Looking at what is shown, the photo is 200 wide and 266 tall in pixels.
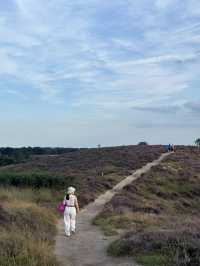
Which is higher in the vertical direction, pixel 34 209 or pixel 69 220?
pixel 34 209

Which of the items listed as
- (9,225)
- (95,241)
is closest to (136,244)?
(95,241)

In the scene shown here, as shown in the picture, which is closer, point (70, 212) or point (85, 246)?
point (85, 246)

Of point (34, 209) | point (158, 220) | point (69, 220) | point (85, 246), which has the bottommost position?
point (85, 246)

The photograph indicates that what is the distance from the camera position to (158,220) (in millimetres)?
17219

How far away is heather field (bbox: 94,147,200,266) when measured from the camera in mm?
10758

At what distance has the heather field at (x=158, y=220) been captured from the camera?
35.3 ft

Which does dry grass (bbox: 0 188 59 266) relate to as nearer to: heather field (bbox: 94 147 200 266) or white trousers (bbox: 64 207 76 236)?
white trousers (bbox: 64 207 76 236)

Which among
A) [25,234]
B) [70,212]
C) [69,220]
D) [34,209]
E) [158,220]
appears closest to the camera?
[25,234]

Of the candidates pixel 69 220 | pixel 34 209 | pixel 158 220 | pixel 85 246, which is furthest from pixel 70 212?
pixel 158 220

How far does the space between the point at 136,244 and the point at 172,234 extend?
97cm

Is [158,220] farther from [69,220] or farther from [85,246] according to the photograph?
[85,246]

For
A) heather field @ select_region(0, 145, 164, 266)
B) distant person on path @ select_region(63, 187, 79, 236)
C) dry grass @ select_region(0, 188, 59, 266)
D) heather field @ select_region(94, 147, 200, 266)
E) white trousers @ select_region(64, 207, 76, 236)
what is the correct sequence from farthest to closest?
distant person on path @ select_region(63, 187, 79, 236) < white trousers @ select_region(64, 207, 76, 236) < heather field @ select_region(94, 147, 200, 266) < heather field @ select_region(0, 145, 164, 266) < dry grass @ select_region(0, 188, 59, 266)

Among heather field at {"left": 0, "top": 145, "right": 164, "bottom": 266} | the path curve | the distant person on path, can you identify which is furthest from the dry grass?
the distant person on path

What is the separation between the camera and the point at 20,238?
→ 11703 millimetres
